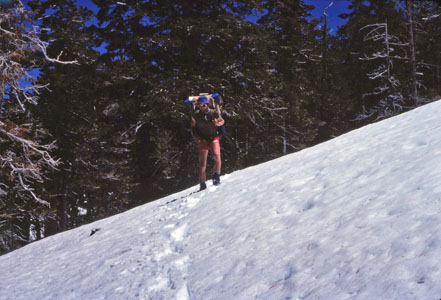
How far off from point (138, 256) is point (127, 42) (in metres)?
11.9

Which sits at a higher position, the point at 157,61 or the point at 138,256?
the point at 157,61

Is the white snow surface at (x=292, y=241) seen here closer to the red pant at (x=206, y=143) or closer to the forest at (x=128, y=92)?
the red pant at (x=206, y=143)

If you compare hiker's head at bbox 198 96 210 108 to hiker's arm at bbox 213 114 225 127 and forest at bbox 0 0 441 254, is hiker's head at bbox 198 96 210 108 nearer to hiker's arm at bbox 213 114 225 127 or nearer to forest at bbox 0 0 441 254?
hiker's arm at bbox 213 114 225 127

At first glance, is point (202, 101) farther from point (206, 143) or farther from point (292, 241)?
point (292, 241)

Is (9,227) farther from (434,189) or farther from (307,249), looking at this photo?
(434,189)

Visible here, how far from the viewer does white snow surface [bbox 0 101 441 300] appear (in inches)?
106

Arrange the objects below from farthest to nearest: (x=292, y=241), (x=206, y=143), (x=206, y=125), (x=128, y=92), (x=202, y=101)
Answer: (x=128, y=92) → (x=206, y=143) → (x=206, y=125) → (x=202, y=101) → (x=292, y=241)

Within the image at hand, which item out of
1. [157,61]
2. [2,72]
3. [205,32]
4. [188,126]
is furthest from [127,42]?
[188,126]

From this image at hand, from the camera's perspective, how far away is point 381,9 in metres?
26.0

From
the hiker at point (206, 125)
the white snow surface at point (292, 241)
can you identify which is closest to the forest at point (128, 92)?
the hiker at point (206, 125)

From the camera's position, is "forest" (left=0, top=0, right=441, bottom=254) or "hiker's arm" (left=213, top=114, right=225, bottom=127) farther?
"forest" (left=0, top=0, right=441, bottom=254)

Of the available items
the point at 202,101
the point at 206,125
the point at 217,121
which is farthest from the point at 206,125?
the point at 202,101

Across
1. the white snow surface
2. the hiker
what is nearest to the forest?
the hiker

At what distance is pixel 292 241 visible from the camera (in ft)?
12.1
